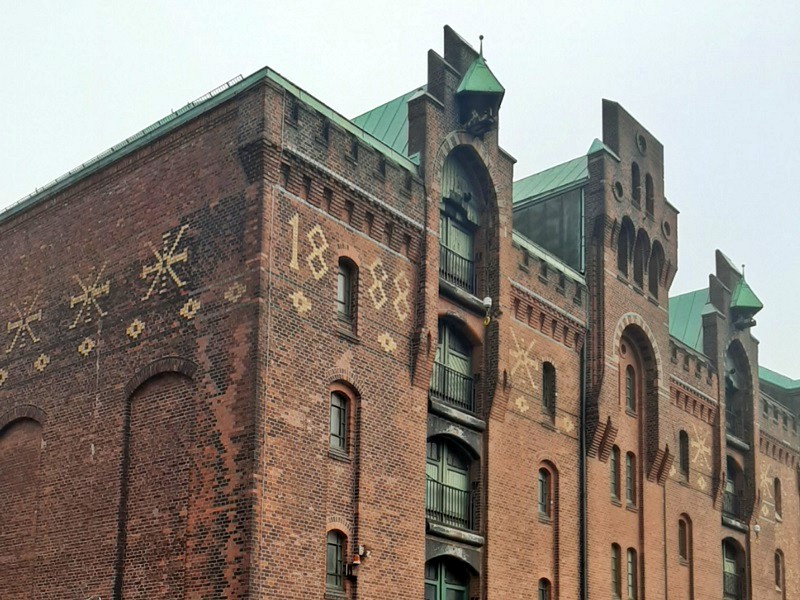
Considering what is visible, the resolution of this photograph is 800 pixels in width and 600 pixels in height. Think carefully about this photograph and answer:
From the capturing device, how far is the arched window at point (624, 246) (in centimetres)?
3962

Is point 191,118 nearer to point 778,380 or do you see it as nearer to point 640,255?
point 640,255

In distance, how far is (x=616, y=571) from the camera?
37.0 m

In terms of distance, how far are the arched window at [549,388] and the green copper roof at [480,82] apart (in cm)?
813

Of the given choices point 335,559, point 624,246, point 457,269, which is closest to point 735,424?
point 624,246

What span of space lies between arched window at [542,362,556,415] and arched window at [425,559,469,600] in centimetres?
611

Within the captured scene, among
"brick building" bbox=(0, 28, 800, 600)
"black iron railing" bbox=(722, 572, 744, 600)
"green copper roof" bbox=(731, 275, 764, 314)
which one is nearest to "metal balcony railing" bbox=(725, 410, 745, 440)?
"green copper roof" bbox=(731, 275, 764, 314)

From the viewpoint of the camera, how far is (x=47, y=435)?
29984 millimetres

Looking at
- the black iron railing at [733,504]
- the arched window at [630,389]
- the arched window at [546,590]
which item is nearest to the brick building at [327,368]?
the arched window at [546,590]

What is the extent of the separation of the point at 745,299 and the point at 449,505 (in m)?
21.9

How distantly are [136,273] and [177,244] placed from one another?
Result: 1.60 m

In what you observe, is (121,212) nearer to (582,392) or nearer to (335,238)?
(335,238)

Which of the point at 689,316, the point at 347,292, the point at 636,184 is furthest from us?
the point at 689,316

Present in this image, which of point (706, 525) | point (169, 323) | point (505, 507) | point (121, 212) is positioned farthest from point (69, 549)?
point (706, 525)

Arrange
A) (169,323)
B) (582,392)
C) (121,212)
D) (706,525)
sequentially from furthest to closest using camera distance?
(706,525) < (582,392) < (121,212) < (169,323)
